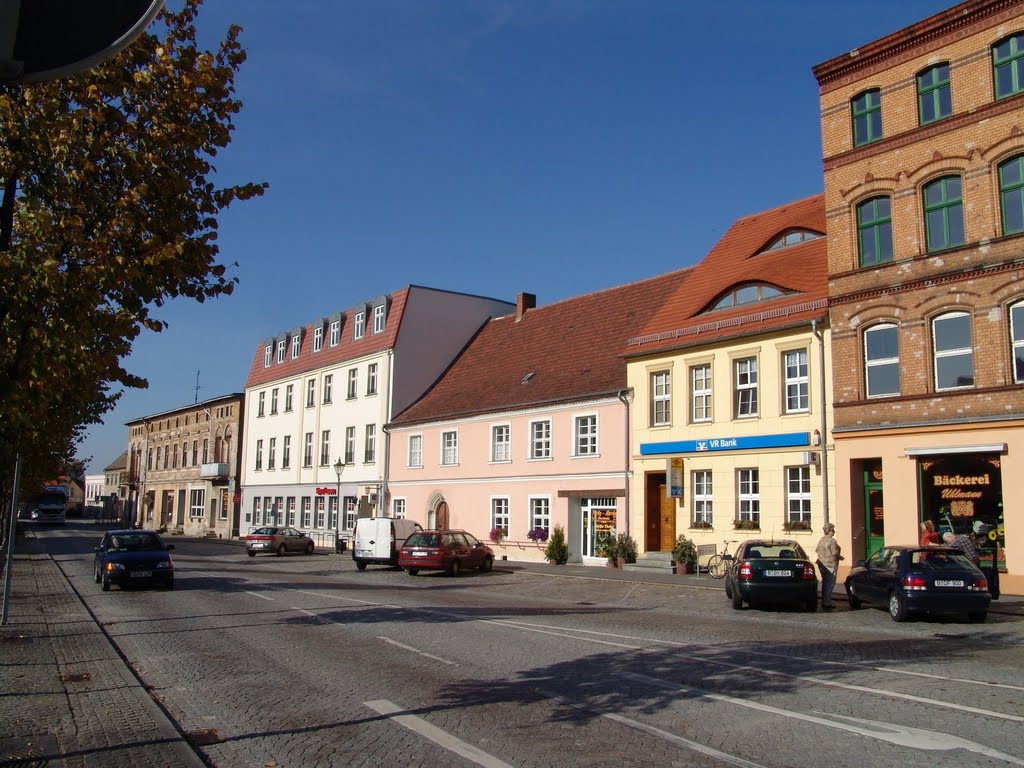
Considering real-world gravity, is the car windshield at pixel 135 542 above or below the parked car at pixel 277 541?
above

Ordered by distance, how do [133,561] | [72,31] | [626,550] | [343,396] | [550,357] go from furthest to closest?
[343,396], [550,357], [626,550], [133,561], [72,31]

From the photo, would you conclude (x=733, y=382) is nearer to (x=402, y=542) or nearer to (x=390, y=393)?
(x=402, y=542)

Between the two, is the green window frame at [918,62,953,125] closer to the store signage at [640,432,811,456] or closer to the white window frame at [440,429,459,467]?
the store signage at [640,432,811,456]

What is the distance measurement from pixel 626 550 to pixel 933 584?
14.6 meters

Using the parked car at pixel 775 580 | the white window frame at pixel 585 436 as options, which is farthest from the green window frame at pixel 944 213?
the white window frame at pixel 585 436

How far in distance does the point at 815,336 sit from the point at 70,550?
36.3m

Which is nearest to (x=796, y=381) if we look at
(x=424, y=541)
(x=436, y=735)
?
(x=424, y=541)

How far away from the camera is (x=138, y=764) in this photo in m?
6.71

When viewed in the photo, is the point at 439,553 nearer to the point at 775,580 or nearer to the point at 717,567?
the point at 717,567

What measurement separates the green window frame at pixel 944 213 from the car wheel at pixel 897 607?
32.9 ft

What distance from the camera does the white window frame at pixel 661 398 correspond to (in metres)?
30.3

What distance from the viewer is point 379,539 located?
1299 inches

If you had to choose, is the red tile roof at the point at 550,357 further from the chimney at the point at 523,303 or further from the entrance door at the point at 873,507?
the entrance door at the point at 873,507

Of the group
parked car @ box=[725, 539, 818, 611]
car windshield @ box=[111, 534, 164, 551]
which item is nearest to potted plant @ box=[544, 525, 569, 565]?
parked car @ box=[725, 539, 818, 611]
